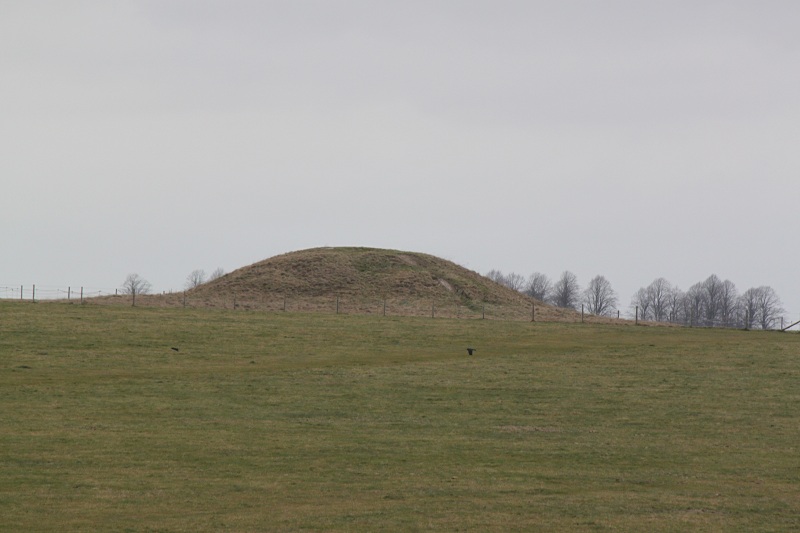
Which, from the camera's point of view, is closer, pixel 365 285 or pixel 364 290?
pixel 364 290

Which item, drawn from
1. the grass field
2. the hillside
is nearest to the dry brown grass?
the hillside

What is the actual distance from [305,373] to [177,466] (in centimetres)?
2505

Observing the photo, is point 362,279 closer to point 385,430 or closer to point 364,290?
point 364,290

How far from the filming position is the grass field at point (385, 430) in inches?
1064

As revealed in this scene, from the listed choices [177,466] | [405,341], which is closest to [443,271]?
[405,341]

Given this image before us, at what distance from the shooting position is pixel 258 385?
5350 centimetres

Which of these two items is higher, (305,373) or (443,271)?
(443,271)

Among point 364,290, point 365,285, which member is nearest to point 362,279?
point 365,285

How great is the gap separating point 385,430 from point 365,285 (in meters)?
74.3

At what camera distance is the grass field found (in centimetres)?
2702

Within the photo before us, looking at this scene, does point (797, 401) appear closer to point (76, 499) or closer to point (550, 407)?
point (550, 407)

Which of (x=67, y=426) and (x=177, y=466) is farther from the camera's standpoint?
(x=67, y=426)

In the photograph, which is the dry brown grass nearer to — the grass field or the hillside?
the hillside

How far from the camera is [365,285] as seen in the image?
115375 mm
